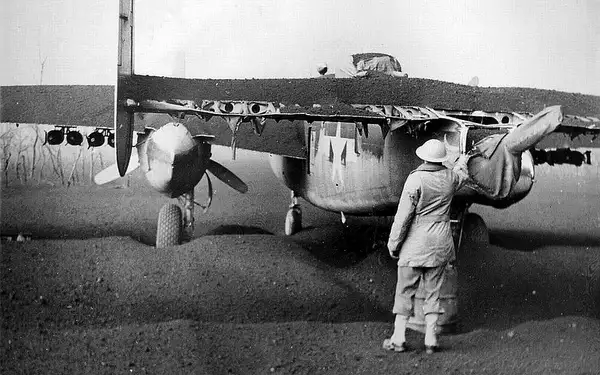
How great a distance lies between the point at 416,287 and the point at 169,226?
136 cm

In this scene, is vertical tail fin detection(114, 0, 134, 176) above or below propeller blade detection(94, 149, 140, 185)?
above

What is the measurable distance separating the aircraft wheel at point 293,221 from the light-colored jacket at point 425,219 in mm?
777

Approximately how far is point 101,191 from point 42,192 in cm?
31

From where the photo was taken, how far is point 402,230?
3.04 metres

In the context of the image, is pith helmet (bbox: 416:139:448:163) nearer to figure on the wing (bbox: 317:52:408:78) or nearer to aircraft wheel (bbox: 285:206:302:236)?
figure on the wing (bbox: 317:52:408:78)

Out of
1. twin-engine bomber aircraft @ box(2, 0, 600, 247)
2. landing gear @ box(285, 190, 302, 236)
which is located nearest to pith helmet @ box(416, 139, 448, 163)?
twin-engine bomber aircraft @ box(2, 0, 600, 247)

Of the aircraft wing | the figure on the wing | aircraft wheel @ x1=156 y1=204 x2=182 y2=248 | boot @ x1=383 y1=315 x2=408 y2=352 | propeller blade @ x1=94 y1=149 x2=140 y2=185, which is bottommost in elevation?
boot @ x1=383 y1=315 x2=408 y2=352

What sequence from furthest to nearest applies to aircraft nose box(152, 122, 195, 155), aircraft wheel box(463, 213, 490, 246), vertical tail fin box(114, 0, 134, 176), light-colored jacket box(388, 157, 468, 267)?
aircraft wheel box(463, 213, 490, 246) → aircraft nose box(152, 122, 195, 155) → vertical tail fin box(114, 0, 134, 176) → light-colored jacket box(388, 157, 468, 267)

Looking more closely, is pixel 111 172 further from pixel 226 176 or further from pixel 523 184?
pixel 523 184

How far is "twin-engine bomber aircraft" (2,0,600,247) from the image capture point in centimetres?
319

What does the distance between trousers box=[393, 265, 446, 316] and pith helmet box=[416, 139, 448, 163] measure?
517 millimetres

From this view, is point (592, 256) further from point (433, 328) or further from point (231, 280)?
point (231, 280)

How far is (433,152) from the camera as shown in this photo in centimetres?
302

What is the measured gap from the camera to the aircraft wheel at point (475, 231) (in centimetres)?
376
